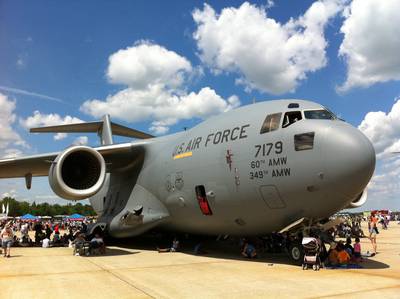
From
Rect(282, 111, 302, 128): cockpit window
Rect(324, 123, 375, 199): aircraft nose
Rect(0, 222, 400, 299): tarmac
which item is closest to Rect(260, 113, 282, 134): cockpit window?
Rect(282, 111, 302, 128): cockpit window

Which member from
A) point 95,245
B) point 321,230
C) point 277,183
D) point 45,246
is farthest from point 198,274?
point 45,246

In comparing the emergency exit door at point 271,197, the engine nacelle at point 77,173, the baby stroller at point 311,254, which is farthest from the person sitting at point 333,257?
the engine nacelle at point 77,173

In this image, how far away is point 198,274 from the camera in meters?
8.15

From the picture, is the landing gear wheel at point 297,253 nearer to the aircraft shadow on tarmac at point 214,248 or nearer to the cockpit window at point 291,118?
the aircraft shadow on tarmac at point 214,248

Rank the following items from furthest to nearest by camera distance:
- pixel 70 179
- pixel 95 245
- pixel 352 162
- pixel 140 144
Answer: pixel 140 144 → pixel 70 179 → pixel 95 245 → pixel 352 162

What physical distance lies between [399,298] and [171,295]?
3422 millimetres

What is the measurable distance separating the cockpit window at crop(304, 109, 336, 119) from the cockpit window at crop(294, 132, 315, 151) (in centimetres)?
64

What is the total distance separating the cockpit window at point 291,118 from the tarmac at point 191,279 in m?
3.39

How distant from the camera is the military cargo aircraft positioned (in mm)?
8342

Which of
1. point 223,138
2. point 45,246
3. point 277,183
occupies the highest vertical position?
point 223,138

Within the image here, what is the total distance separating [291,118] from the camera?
9234mm

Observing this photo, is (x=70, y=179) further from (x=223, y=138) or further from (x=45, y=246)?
(x=223, y=138)

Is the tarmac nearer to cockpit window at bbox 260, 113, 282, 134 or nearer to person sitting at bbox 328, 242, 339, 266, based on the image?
person sitting at bbox 328, 242, 339, 266

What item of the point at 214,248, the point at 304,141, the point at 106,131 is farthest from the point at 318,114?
the point at 106,131
